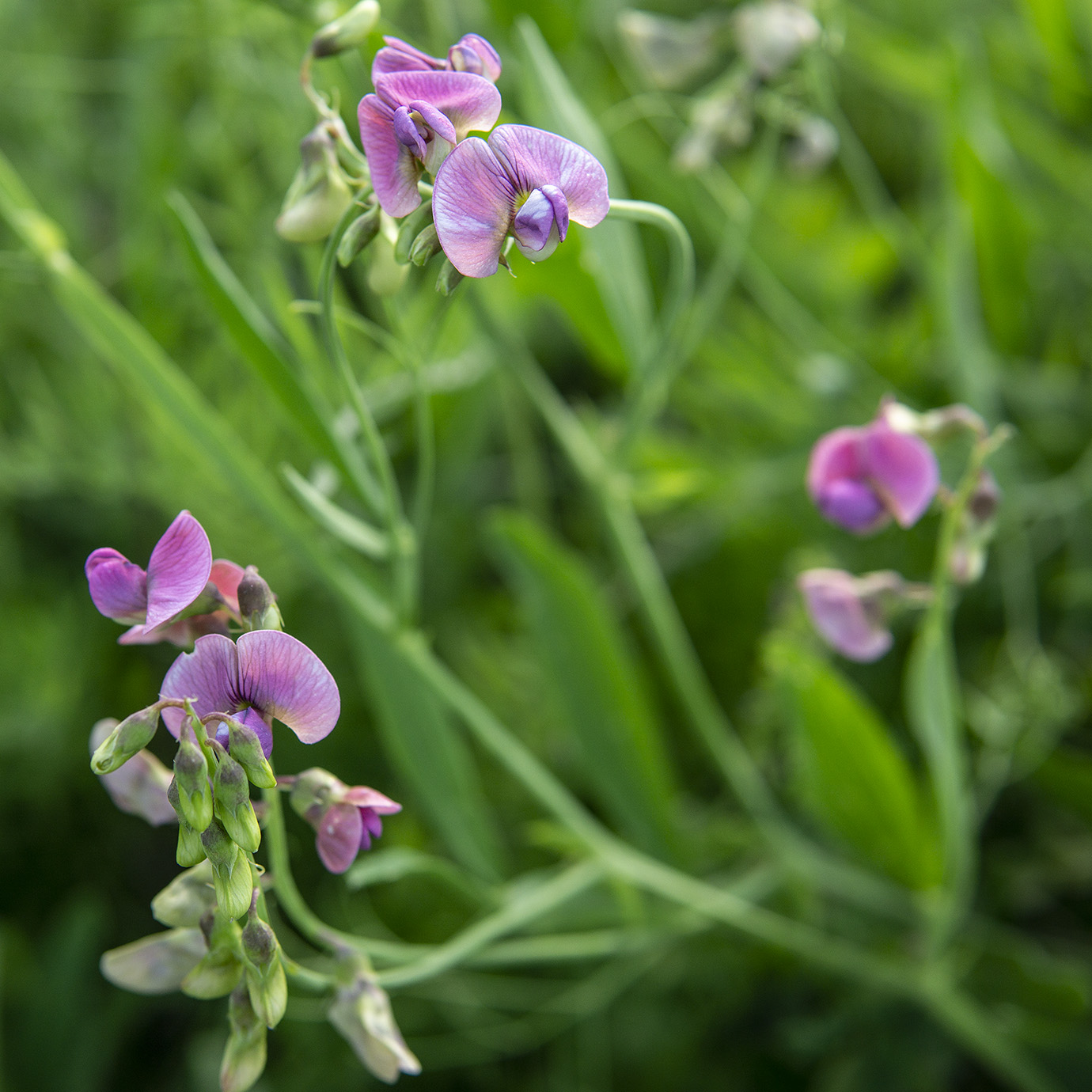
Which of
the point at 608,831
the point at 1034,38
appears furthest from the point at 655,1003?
the point at 1034,38

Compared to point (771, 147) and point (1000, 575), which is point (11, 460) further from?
point (1000, 575)

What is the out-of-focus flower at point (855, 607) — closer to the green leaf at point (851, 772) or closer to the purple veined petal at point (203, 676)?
the green leaf at point (851, 772)

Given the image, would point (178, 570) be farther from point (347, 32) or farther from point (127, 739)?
point (347, 32)

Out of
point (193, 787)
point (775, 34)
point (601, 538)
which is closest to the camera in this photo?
point (193, 787)

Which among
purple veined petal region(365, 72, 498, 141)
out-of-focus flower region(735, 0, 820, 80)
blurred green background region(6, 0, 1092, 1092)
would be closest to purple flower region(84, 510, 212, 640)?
purple veined petal region(365, 72, 498, 141)

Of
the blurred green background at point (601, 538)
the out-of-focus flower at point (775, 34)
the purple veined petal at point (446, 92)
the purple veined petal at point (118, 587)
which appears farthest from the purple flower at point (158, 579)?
the out-of-focus flower at point (775, 34)

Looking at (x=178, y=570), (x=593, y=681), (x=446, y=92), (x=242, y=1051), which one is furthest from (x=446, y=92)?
(x=593, y=681)

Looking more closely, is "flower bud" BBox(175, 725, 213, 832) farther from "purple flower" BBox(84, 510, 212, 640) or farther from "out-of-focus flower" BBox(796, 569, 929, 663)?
"out-of-focus flower" BBox(796, 569, 929, 663)
